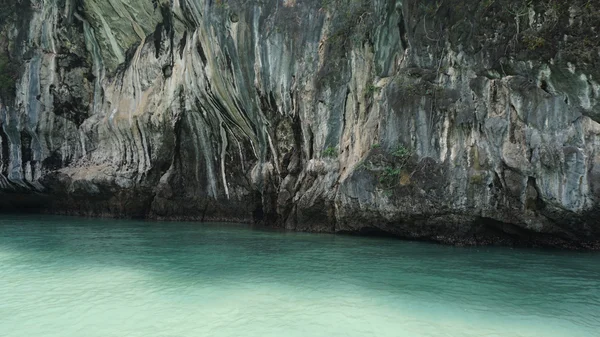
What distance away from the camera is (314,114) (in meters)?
12.5

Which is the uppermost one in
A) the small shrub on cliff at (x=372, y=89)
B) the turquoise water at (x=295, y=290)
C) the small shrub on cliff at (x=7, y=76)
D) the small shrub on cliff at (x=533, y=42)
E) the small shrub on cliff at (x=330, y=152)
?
the small shrub on cliff at (x=7, y=76)

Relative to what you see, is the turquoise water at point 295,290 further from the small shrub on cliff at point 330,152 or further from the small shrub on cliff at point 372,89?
the small shrub on cliff at point 372,89

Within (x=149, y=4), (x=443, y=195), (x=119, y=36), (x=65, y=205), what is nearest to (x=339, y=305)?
(x=443, y=195)

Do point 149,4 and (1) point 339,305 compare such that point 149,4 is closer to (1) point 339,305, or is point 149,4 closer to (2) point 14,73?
(2) point 14,73

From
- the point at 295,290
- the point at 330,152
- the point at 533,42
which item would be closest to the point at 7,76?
the point at 330,152

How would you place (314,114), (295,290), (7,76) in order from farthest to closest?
(7,76)
(314,114)
(295,290)

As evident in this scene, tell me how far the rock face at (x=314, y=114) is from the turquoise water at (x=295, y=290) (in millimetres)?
1265

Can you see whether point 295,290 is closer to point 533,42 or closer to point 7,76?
point 533,42

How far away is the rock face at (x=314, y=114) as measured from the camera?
9.09 metres

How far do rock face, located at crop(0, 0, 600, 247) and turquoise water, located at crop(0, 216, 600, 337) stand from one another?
126cm

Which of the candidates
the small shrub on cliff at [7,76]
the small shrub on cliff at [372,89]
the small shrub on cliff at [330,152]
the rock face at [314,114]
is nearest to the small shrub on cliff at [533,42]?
the rock face at [314,114]

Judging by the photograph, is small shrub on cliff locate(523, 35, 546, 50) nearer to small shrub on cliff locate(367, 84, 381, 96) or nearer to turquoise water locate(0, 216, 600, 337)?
small shrub on cliff locate(367, 84, 381, 96)

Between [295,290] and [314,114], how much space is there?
704 cm

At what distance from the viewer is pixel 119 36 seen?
17703 millimetres
